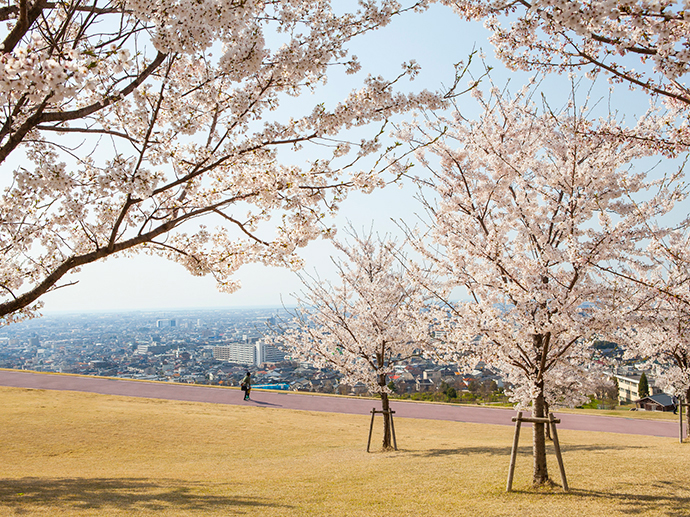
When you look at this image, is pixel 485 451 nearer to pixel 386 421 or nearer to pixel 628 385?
pixel 386 421

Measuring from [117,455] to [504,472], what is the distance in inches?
342

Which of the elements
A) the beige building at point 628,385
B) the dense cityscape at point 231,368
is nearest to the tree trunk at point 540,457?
the dense cityscape at point 231,368

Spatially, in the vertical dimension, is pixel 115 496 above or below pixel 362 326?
below

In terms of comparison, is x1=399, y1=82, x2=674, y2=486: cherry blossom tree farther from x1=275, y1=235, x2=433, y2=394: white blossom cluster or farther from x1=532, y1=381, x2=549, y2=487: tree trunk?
x1=275, y1=235, x2=433, y2=394: white blossom cluster

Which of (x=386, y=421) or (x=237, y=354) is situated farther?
(x=237, y=354)

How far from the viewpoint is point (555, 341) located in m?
6.46

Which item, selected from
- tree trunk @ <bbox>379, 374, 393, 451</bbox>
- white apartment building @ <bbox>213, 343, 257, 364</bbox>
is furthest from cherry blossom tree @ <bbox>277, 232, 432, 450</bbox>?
white apartment building @ <bbox>213, 343, 257, 364</bbox>

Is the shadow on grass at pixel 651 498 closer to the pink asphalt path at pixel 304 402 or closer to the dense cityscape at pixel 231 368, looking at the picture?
the dense cityscape at pixel 231 368

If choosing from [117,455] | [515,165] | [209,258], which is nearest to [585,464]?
[515,165]

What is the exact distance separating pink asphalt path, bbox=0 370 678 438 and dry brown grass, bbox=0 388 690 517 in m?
2.22

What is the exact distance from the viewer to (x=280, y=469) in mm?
8477

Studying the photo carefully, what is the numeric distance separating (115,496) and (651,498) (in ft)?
24.3

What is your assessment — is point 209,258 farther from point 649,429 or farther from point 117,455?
point 649,429

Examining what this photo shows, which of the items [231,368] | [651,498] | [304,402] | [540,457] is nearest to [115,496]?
[540,457]
